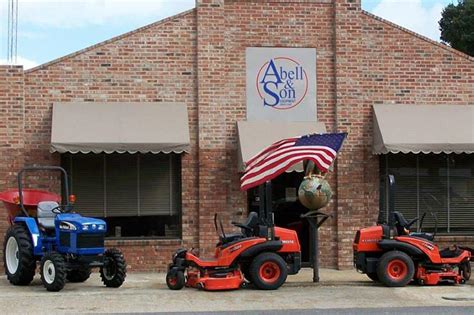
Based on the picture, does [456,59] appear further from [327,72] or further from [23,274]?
→ [23,274]

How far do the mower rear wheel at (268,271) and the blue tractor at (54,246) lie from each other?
2250 mm

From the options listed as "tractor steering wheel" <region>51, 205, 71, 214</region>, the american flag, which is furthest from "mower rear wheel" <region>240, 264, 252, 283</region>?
"tractor steering wheel" <region>51, 205, 71, 214</region>

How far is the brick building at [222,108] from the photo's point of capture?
16.4 meters

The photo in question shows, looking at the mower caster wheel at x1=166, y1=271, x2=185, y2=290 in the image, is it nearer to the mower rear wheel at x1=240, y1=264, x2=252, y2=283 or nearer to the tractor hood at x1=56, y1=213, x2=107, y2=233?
the mower rear wheel at x1=240, y1=264, x2=252, y2=283

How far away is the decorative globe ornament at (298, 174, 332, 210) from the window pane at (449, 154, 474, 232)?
4.42m

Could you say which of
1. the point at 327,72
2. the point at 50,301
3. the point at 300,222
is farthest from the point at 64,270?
the point at 327,72

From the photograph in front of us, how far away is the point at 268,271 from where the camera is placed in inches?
Answer: 532

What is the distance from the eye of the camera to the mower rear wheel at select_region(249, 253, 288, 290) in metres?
13.4

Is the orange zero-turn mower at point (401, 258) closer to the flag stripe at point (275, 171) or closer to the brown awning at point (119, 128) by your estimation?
the flag stripe at point (275, 171)

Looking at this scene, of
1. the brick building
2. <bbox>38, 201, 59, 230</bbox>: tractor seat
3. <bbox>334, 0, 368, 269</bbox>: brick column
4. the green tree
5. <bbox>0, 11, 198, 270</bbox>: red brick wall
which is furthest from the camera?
the green tree

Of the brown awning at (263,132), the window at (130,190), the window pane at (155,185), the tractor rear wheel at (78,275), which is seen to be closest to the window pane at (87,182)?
the window at (130,190)

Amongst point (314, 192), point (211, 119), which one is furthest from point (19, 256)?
point (314, 192)

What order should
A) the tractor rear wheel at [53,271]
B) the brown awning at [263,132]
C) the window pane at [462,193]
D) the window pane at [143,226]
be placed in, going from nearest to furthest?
the tractor rear wheel at [53,271]
the brown awning at [263,132]
the window pane at [143,226]
the window pane at [462,193]

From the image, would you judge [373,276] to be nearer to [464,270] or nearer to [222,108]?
[464,270]
